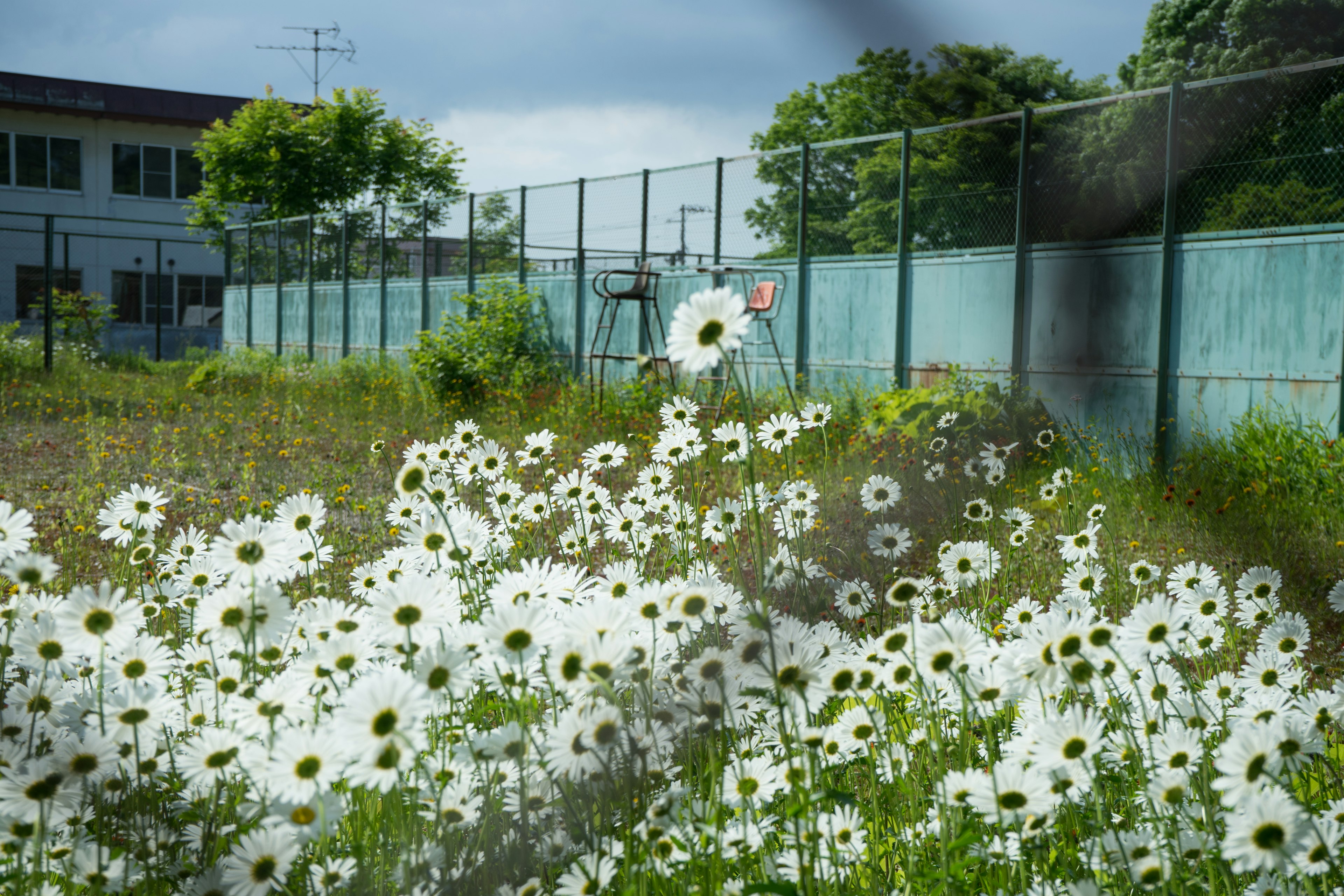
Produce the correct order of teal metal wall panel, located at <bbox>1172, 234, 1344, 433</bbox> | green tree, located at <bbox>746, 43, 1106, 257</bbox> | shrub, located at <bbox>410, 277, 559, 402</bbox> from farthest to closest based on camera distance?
1. shrub, located at <bbox>410, 277, 559, 402</bbox>
2. green tree, located at <bbox>746, 43, 1106, 257</bbox>
3. teal metal wall panel, located at <bbox>1172, 234, 1344, 433</bbox>

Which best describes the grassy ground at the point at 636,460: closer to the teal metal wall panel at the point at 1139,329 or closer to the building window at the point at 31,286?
the teal metal wall panel at the point at 1139,329

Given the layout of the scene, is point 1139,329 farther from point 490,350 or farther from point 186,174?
point 186,174

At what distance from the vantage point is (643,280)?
10742 mm

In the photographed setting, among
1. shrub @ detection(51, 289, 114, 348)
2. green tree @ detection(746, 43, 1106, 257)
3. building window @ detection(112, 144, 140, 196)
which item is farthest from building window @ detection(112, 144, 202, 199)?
green tree @ detection(746, 43, 1106, 257)

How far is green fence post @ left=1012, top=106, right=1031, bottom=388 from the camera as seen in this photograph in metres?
7.14

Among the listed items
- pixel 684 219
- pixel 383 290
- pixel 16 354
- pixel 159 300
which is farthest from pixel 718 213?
pixel 159 300

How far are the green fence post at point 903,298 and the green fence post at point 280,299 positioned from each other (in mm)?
14772

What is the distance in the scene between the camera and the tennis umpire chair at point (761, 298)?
29.5 feet

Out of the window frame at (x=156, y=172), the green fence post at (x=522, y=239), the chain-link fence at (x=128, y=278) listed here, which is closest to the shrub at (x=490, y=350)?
the green fence post at (x=522, y=239)

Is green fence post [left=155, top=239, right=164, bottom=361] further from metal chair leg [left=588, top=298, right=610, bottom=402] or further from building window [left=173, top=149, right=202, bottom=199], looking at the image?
metal chair leg [left=588, top=298, right=610, bottom=402]

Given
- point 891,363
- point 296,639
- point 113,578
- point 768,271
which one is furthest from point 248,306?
point 296,639

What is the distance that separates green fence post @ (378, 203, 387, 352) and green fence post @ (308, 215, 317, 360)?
2546 millimetres

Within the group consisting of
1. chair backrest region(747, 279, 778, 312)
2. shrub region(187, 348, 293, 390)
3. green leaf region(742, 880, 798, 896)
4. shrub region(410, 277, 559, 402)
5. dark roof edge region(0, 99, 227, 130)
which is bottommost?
green leaf region(742, 880, 798, 896)

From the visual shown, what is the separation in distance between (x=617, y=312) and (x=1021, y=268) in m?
5.20
